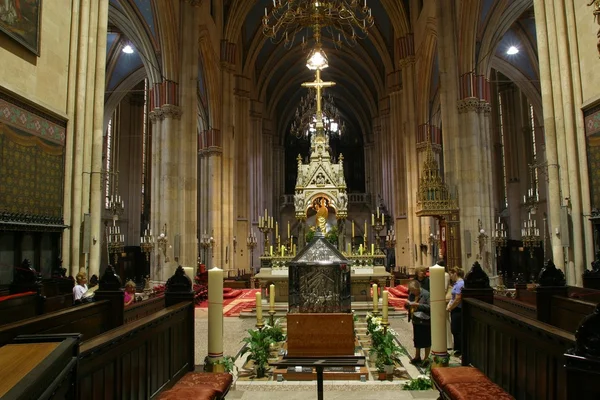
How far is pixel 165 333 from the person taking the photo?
448cm

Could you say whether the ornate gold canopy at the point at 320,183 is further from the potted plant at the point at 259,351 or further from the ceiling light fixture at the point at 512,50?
the ceiling light fixture at the point at 512,50

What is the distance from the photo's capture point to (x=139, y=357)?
3.82 m

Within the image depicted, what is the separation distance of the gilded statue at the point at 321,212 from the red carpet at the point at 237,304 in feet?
10.7

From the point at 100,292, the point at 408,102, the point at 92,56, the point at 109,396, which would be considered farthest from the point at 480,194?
the point at 109,396

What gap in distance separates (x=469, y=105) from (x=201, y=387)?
583 inches

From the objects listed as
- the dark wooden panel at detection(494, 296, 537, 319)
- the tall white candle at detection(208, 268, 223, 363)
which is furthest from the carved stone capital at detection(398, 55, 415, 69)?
the tall white candle at detection(208, 268, 223, 363)

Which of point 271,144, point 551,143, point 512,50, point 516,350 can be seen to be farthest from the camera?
point 271,144

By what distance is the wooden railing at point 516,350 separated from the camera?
3.04m

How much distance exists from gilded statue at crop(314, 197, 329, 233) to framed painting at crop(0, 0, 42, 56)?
9517mm

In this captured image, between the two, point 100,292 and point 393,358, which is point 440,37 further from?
point 100,292

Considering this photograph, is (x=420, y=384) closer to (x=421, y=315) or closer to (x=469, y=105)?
(x=421, y=315)

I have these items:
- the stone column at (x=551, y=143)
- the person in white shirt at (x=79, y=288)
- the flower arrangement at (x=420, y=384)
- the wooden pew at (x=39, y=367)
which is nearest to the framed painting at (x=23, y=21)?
the person in white shirt at (x=79, y=288)

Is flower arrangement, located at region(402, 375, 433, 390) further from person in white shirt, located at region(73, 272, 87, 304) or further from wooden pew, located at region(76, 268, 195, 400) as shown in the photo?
person in white shirt, located at region(73, 272, 87, 304)

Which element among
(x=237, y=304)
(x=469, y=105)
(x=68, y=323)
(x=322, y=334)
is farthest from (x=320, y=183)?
(x=68, y=323)
